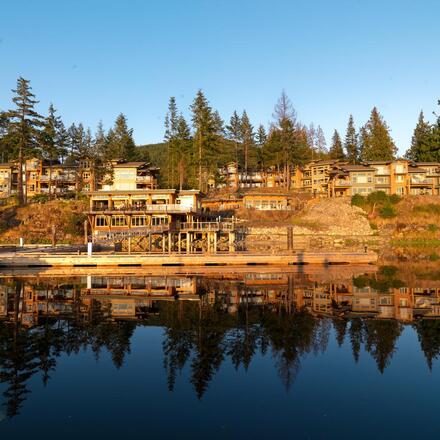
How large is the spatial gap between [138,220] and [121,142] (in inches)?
1633

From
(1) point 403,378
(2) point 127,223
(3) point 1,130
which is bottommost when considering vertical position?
(1) point 403,378

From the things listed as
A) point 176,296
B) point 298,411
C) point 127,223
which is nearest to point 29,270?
point 127,223

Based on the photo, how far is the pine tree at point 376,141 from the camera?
3469 inches

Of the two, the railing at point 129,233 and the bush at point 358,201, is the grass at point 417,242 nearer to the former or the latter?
the bush at point 358,201

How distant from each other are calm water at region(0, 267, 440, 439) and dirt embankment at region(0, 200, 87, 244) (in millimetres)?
33059

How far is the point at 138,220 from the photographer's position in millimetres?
50188

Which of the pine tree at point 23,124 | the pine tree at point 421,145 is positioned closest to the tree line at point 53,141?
the pine tree at point 23,124

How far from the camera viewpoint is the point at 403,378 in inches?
543

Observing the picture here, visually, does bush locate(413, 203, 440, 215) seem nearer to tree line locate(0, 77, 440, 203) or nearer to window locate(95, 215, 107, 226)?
tree line locate(0, 77, 440, 203)

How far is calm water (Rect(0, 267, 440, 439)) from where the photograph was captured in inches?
424

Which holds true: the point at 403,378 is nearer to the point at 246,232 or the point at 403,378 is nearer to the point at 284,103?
the point at 246,232

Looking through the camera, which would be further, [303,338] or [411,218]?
[411,218]

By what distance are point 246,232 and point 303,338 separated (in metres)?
44.8

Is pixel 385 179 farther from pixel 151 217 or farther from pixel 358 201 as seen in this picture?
pixel 151 217
